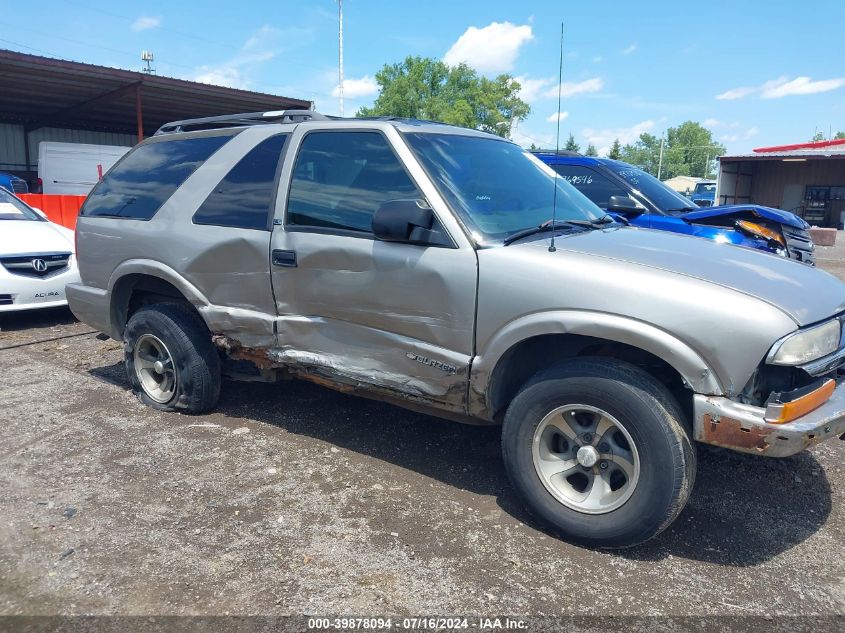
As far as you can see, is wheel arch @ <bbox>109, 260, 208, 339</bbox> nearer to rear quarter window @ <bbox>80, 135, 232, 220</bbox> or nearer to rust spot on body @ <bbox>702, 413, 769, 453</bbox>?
rear quarter window @ <bbox>80, 135, 232, 220</bbox>

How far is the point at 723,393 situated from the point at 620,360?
1.51 feet

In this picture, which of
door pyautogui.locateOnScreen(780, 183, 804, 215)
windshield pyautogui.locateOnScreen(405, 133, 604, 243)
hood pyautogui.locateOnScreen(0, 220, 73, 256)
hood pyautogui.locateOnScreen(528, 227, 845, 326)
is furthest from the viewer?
door pyautogui.locateOnScreen(780, 183, 804, 215)

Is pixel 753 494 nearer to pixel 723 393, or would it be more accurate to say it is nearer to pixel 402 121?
pixel 723 393

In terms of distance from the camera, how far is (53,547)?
300cm

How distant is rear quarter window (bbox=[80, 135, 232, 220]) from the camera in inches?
177

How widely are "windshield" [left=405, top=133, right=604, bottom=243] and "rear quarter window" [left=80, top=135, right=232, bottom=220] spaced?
5.31ft

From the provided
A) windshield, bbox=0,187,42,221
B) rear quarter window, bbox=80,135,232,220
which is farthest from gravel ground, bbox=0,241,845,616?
windshield, bbox=0,187,42,221

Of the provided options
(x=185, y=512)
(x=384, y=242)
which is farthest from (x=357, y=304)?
(x=185, y=512)

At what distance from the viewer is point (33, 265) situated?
7.19m

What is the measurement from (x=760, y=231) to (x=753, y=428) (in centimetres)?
498

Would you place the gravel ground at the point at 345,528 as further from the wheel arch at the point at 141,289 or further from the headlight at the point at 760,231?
the headlight at the point at 760,231

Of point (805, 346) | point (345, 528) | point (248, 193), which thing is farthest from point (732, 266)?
point (248, 193)

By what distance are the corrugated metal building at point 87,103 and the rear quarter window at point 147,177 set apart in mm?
12340

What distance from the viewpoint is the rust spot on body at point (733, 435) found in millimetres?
2586
